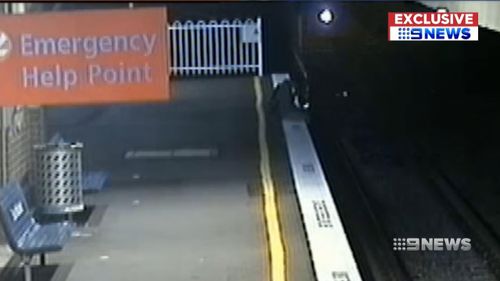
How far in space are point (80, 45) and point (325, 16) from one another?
784 mm

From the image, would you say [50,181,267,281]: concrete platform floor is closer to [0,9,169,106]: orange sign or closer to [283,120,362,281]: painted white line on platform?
[283,120,362,281]: painted white line on platform

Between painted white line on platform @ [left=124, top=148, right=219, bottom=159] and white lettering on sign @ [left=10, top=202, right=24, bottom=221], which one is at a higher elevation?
painted white line on platform @ [left=124, top=148, right=219, bottom=159]

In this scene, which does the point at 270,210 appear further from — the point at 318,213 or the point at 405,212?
the point at 405,212

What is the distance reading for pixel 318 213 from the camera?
503cm

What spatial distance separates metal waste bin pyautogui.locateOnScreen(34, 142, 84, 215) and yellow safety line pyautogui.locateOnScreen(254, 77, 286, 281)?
68cm

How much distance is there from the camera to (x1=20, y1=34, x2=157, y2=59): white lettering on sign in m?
3.12

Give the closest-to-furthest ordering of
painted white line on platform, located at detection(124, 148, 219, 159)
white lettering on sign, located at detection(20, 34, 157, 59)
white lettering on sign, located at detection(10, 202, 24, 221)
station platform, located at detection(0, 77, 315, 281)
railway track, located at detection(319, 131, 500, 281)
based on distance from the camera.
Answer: white lettering on sign, located at detection(20, 34, 157, 59) < white lettering on sign, located at detection(10, 202, 24, 221) < station platform, located at detection(0, 77, 315, 281) < painted white line on platform, located at detection(124, 148, 219, 159) < railway track, located at detection(319, 131, 500, 281)

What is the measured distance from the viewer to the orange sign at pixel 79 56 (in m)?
3.12

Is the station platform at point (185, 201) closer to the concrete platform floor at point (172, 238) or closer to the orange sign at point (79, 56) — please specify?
the concrete platform floor at point (172, 238)

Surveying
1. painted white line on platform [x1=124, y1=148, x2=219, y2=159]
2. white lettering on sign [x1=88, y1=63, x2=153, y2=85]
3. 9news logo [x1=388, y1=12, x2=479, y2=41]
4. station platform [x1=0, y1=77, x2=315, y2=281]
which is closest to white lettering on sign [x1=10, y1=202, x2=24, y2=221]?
station platform [x1=0, y1=77, x2=315, y2=281]

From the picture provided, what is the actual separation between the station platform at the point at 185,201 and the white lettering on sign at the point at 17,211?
9.5 inches
